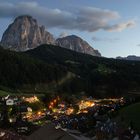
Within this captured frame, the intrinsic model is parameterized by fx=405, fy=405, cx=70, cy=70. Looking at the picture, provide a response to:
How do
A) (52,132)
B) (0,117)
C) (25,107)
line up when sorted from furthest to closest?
(25,107) → (0,117) → (52,132)

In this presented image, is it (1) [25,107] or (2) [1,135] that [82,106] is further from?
(2) [1,135]

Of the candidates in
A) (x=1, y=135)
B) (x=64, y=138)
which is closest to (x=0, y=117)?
(x=1, y=135)

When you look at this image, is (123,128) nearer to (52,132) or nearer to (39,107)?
(52,132)

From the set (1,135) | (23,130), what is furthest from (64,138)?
(23,130)

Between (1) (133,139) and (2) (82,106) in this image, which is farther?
(2) (82,106)

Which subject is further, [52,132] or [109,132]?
[109,132]

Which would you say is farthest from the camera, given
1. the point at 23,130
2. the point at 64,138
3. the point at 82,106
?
the point at 82,106

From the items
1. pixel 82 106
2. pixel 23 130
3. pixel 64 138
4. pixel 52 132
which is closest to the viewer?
pixel 64 138

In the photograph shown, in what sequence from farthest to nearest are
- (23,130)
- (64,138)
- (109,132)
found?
(23,130), (109,132), (64,138)
